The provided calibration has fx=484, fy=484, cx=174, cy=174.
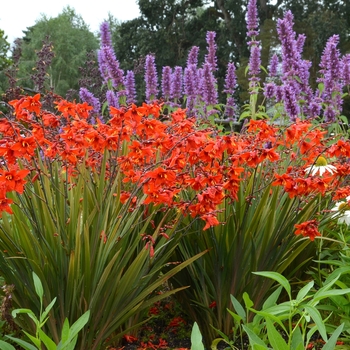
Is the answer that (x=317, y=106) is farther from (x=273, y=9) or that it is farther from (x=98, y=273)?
(x=273, y=9)

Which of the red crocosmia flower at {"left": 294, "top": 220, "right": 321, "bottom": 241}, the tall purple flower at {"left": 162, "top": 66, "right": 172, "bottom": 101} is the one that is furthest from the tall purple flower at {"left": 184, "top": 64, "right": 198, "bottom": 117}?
the red crocosmia flower at {"left": 294, "top": 220, "right": 321, "bottom": 241}

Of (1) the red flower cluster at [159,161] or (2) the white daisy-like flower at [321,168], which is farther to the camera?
(2) the white daisy-like flower at [321,168]

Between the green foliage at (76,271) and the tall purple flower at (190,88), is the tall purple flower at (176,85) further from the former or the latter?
the green foliage at (76,271)

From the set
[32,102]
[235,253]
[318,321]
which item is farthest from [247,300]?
[32,102]

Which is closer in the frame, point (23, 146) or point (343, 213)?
point (23, 146)

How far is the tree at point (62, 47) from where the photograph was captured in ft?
98.9

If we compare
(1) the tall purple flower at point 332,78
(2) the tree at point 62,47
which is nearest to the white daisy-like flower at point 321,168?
(1) the tall purple flower at point 332,78

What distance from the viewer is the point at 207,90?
18.8 ft

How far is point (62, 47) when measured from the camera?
3234 centimetres

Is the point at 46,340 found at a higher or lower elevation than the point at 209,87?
lower

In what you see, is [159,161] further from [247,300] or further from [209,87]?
[209,87]

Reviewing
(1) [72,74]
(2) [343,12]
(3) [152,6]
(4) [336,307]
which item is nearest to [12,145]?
(4) [336,307]

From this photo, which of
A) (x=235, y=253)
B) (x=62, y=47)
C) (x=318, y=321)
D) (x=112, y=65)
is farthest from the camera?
(x=62, y=47)

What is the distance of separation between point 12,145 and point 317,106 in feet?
15.2
